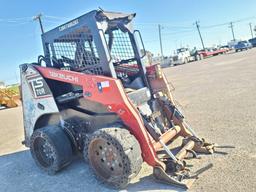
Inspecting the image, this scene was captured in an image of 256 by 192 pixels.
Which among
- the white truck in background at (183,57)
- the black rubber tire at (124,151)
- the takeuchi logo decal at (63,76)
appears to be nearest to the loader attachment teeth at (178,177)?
the black rubber tire at (124,151)

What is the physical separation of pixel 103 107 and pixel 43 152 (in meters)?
1.53

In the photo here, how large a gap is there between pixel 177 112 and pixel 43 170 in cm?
267

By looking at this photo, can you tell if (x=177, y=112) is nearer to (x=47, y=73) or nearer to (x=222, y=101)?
(x=47, y=73)

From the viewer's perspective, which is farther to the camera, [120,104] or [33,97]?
[33,97]

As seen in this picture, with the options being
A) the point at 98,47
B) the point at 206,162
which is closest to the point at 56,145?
the point at 98,47

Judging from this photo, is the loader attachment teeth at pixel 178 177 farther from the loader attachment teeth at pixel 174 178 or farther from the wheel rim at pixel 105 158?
the wheel rim at pixel 105 158

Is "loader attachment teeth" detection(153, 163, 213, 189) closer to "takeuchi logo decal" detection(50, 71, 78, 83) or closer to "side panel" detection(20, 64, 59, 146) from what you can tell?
"takeuchi logo decal" detection(50, 71, 78, 83)

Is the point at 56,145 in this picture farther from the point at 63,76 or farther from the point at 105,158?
the point at 63,76

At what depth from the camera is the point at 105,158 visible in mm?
4164

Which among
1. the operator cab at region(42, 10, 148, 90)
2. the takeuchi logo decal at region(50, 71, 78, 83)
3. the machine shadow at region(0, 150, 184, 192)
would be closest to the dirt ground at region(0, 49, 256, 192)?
the machine shadow at region(0, 150, 184, 192)

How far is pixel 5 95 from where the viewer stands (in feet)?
70.7

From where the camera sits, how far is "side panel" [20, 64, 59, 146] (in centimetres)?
517

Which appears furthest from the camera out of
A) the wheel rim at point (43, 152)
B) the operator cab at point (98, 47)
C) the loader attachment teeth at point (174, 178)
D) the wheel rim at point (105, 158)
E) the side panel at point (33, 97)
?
the side panel at point (33, 97)

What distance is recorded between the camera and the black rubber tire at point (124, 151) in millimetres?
3796
